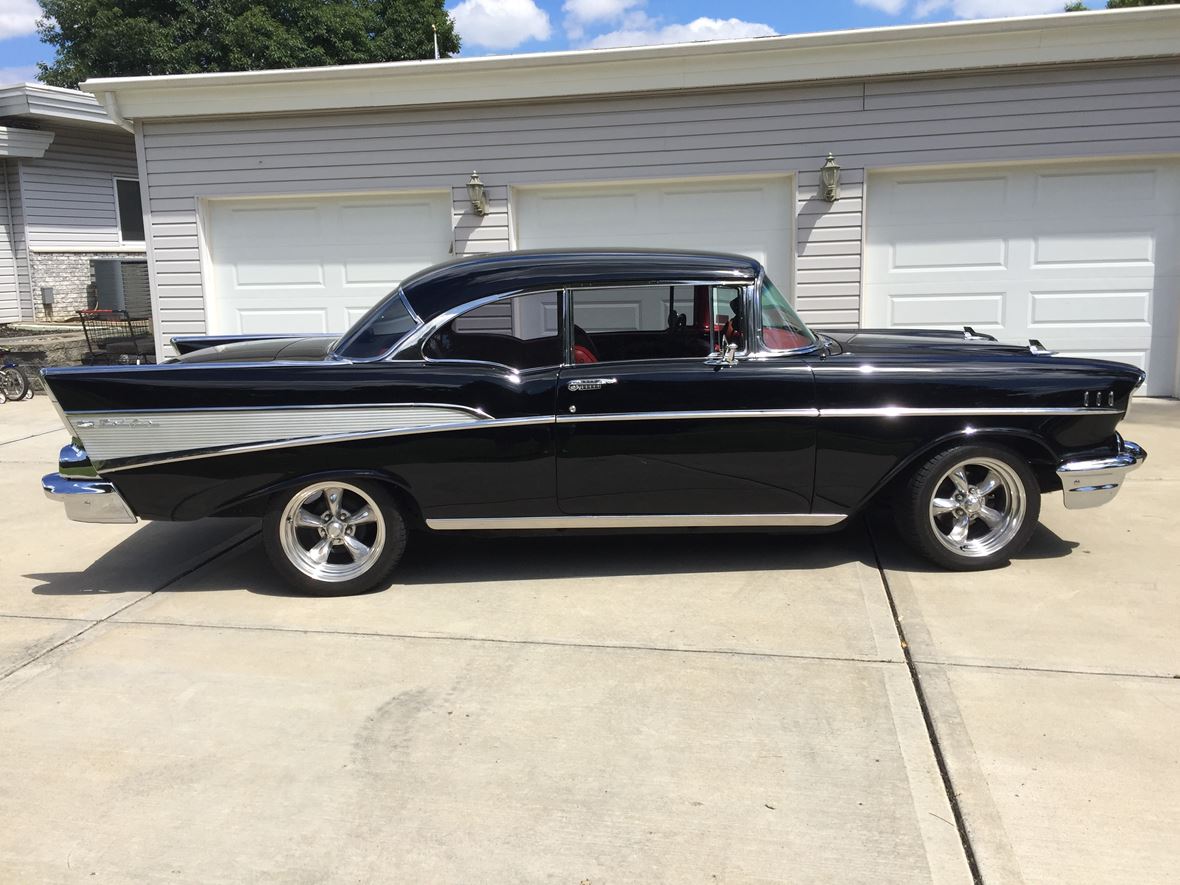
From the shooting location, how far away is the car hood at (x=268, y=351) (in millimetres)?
4680

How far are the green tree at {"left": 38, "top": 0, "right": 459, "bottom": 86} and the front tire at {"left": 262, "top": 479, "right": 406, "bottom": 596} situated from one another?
20.8 metres

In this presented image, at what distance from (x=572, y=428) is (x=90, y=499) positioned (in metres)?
2.31

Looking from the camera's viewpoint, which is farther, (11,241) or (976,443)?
(11,241)

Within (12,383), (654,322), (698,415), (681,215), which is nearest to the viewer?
(698,415)

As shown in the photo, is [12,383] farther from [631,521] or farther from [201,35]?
[201,35]

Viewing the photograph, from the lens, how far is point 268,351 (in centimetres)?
498

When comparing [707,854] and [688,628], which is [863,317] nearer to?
[688,628]

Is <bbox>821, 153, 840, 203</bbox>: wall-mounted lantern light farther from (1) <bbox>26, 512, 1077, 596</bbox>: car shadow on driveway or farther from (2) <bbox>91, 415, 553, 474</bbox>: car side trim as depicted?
(2) <bbox>91, 415, 553, 474</bbox>: car side trim

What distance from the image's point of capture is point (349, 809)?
281 cm

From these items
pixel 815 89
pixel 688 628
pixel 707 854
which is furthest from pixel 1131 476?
pixel 707 854

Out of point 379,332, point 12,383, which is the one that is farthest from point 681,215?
point 12,383

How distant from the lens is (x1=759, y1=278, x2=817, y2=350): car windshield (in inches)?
183

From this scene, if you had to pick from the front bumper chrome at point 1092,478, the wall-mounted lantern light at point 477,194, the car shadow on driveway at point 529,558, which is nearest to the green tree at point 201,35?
the wall-mounted lantern light at point 477,194

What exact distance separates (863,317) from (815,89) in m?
2.24
